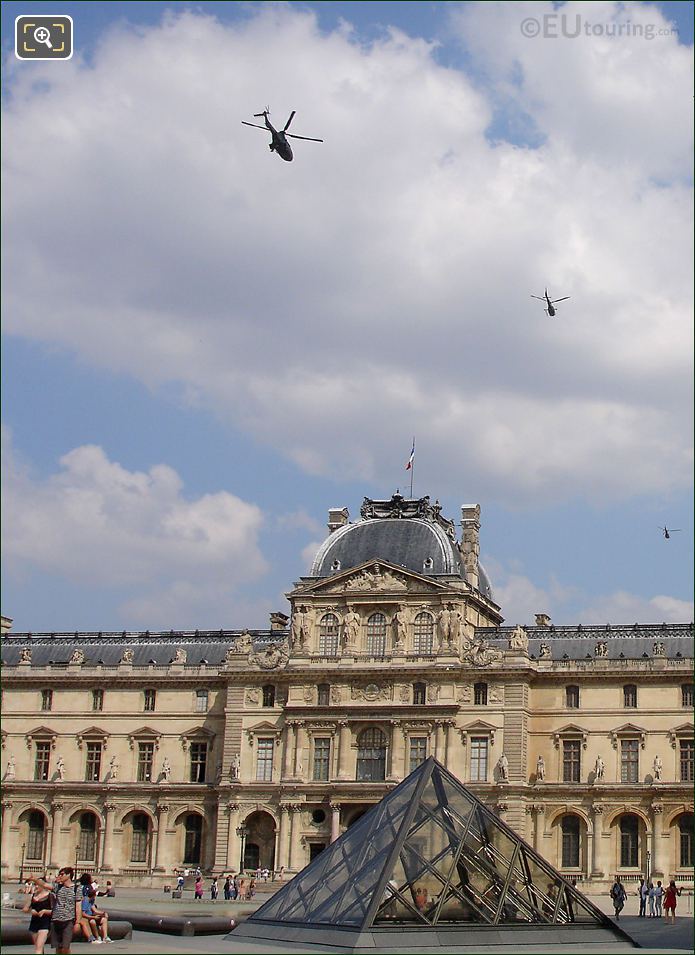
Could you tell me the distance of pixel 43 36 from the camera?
2455cm

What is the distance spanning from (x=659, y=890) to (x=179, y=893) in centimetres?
2022

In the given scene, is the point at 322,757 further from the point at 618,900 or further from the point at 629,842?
the point at 618,900

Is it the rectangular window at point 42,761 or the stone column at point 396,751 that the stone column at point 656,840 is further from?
the rectangular window at point 42,761

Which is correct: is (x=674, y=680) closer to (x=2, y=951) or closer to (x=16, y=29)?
(x=2, y=951)

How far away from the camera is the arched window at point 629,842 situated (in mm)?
68812

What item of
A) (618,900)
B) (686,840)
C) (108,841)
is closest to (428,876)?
(618,900)

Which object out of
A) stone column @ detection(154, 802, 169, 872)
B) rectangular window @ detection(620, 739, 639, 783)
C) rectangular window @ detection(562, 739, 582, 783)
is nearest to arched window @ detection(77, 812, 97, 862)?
stone column @ detection(154, 802, 169, 872)

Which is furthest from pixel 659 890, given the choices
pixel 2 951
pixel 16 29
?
pixel 16 29

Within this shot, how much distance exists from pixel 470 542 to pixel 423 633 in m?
6.67

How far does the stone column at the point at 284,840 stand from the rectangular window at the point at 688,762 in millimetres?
19578

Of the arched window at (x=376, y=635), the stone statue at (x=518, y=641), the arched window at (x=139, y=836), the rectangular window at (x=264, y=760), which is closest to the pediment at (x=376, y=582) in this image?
the arched window at (x=376, y=635)

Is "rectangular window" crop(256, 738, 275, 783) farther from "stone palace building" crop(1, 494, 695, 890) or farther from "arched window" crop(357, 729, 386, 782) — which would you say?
"arched window" crop(357, 729, 386, 782)

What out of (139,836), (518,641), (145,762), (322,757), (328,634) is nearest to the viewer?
(518,641)

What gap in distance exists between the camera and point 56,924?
27.4 meters
